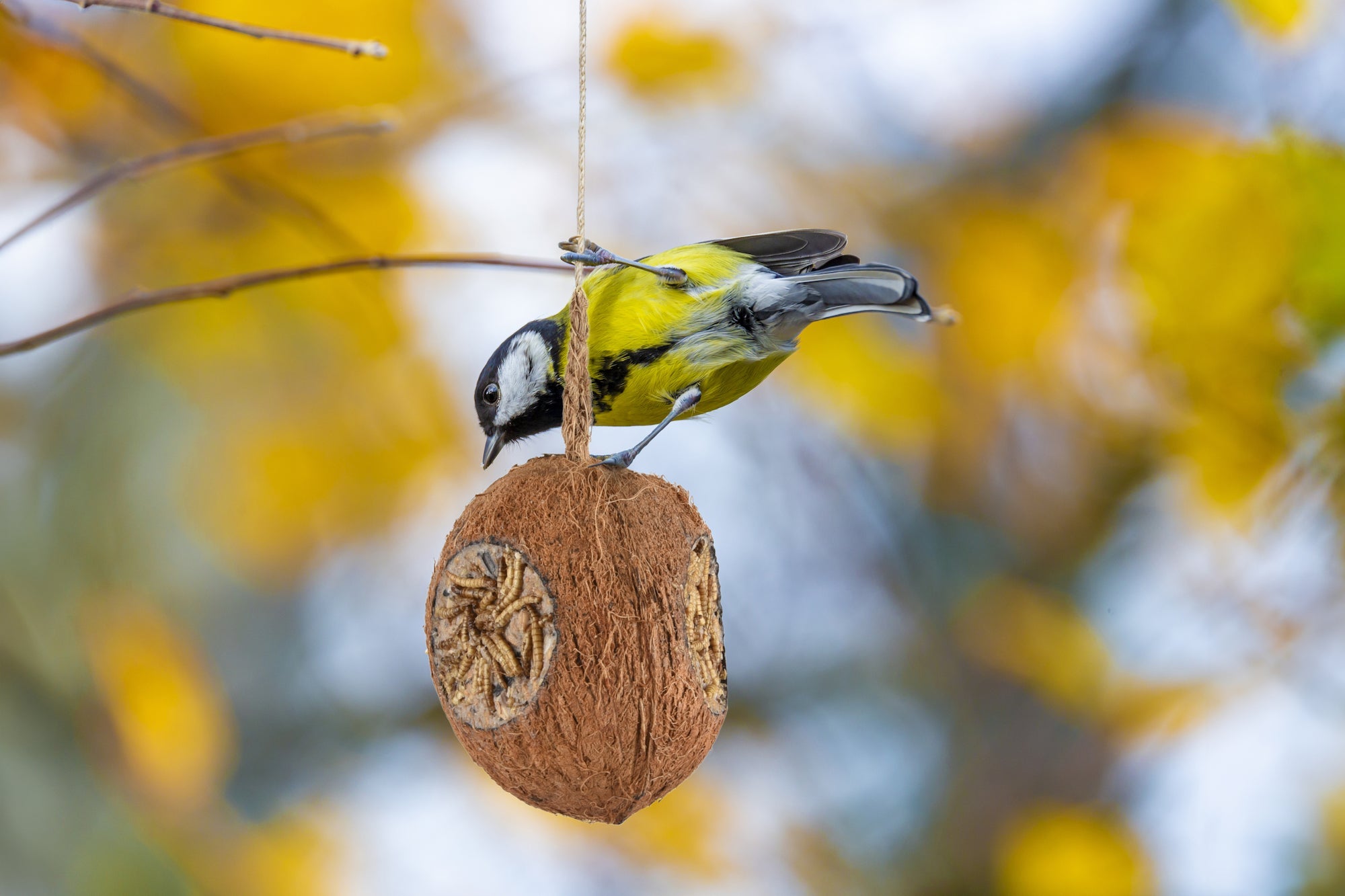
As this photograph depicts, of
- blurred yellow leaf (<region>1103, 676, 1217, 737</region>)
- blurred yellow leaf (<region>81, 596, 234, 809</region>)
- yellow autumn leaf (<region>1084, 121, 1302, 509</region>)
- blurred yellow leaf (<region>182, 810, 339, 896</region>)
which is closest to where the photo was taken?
yellow autumn leaf (<region>1084, 121, 1302, 509</region>)

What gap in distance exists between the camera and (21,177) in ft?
6.37

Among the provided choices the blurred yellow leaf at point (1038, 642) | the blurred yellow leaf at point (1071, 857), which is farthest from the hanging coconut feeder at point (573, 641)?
the blurred yellow leaf at point (1071, 857)

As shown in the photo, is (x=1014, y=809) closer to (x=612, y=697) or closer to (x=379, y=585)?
(x=379, y=585)

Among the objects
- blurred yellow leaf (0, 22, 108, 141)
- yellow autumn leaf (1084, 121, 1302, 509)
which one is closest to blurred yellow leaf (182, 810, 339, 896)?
blurred yellow leaf (0, 22, 108, 141)

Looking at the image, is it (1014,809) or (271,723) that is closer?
(1014,809)

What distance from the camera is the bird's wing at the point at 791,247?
142 centimetres

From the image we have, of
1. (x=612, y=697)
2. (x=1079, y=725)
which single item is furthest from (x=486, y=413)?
(x=1079, y=725)

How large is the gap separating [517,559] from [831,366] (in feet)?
5.54

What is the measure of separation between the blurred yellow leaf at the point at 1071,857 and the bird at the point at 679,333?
2.18m

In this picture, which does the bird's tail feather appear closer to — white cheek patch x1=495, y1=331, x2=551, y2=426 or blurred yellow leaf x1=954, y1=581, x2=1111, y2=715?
white cheek patch x1=495, y1=331, x2=551, y2=426

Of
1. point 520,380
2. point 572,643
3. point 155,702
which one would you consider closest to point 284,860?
point 155,702

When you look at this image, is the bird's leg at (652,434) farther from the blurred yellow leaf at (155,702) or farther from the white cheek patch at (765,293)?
the blurred yellow leaf at (155,702)

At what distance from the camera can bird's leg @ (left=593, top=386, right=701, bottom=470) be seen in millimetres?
1233

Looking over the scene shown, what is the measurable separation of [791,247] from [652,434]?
1.30ft
